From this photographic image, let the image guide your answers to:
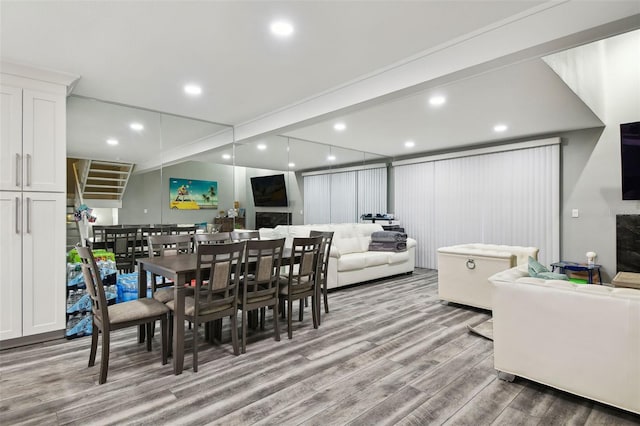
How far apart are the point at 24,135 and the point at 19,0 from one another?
143cm

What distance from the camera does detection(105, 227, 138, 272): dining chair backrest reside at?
4.20 metres

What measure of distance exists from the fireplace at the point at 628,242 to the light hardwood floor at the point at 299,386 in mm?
3189

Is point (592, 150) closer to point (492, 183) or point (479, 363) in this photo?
point (492, 183)

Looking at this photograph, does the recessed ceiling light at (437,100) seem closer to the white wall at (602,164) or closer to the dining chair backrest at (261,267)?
the white wall at (602,164)

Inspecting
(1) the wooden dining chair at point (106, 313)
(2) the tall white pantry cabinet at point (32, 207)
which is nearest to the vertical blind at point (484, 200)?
(1) the wooden dining chair at point (106, 313)

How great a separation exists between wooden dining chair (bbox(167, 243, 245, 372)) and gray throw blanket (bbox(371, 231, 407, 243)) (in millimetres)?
3883

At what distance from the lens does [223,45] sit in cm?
276

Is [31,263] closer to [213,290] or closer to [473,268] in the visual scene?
[213,290]

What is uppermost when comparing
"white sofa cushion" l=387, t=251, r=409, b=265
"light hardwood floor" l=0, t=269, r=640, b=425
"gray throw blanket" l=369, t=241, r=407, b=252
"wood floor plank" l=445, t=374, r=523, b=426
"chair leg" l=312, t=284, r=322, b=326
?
"gray throw blanket" l=369, t=241, r=407, b=252

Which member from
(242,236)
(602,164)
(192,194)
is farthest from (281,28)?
(602,164)

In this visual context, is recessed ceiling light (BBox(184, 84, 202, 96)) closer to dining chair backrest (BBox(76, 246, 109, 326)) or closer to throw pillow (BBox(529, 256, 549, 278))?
dining chair backrest (BBox(76, 246, 109, 326))

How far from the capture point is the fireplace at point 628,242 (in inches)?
185

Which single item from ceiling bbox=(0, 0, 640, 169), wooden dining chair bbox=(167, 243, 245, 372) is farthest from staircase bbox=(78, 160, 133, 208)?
wooden dining chair bbox=(167, 243, 245, 372)

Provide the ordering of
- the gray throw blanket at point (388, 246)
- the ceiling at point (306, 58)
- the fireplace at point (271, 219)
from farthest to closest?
1. the gray throw blanket at point (388, 246)
2. the fireplace at point (271, 219)
3. the ceiling at point (306, 58)
